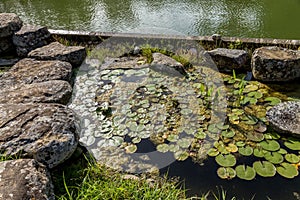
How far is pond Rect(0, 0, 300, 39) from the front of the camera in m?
4.42

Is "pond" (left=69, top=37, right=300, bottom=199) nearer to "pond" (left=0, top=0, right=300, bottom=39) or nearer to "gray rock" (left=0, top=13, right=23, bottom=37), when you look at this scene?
"gray rock" (left=0, top=13, right=23, bottom=37)

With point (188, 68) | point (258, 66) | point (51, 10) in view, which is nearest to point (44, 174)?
point (188, 68)

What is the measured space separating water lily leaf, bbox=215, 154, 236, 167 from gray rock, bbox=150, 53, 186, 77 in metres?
1.08

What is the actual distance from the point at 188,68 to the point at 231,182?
1.43 meters

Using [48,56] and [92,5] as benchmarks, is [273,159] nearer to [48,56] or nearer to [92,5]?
[48,56]

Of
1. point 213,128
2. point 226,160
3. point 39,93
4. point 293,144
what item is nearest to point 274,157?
point 293,144

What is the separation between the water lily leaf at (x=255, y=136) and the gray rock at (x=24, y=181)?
4.46ft

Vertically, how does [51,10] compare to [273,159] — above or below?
above

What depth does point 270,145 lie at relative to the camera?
2.06 m

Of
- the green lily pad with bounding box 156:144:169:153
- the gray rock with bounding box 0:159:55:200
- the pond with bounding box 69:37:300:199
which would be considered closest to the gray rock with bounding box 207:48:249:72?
the pond with bounding box 69:37:300:199

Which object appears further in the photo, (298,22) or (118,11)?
(118,11)

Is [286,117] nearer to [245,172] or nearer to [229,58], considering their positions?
[245,172]

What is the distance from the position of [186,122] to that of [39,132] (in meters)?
1.06

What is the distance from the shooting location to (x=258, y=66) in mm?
2719
